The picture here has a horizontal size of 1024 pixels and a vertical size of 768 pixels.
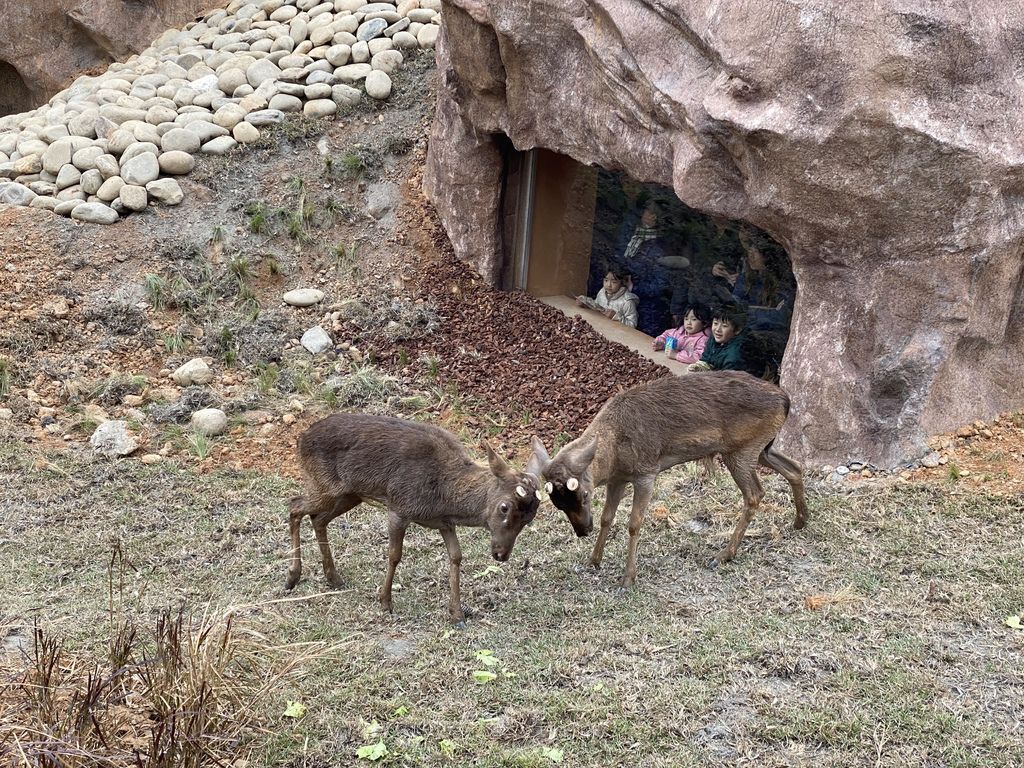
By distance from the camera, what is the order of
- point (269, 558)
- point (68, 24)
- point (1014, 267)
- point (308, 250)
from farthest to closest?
1. point (68, 24)
2. point (308, 250)
3. point (1014, 267)
4. point (269, 558)

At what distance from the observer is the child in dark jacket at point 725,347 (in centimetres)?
1061

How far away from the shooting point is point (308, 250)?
43.4 feet

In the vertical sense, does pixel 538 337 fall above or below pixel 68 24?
below

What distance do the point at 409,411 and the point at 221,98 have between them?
6.07 meters

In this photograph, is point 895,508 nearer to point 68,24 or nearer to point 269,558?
point 269,558

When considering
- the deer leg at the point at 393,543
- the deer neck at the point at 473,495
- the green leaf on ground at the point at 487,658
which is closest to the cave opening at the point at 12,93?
the deer leg at the point at 393,543

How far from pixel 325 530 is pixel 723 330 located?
4.53 meters

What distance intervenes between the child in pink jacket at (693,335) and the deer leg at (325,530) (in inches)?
177

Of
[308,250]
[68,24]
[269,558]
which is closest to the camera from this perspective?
[269,558]

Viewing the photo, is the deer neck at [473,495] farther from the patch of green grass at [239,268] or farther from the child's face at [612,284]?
the patch of green grass at [239,268]

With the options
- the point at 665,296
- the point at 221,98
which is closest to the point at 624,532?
the point at 665,296

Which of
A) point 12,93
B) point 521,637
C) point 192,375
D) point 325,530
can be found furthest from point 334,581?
point 12,93

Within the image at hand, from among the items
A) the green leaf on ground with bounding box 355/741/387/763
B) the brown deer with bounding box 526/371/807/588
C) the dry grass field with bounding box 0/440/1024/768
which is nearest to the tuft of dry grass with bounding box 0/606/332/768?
the dry grass field with bounding box 0/440/1024/768

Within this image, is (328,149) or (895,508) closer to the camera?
(895,508)
